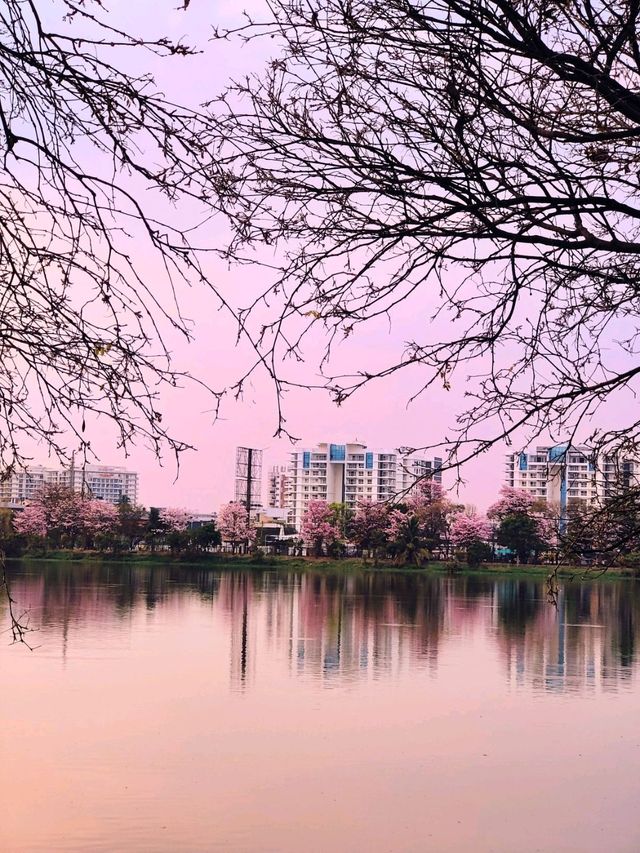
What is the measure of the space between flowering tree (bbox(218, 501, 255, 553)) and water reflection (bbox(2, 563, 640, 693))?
1895 centimetres

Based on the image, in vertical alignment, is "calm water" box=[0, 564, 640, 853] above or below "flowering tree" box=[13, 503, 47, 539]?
below

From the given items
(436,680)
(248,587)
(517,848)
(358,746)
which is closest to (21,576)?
(248,587)

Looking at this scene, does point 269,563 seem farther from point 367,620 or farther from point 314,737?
point 314,737

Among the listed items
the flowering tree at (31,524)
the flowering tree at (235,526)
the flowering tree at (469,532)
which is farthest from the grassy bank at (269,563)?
the flowering tree at (235,526)

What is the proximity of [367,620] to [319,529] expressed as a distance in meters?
36.6

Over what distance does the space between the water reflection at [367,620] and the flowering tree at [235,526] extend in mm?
18952

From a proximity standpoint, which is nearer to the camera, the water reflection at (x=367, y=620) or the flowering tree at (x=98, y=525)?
the water reflection at (x=367, y=620)

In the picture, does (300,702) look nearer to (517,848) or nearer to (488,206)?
(517,848)

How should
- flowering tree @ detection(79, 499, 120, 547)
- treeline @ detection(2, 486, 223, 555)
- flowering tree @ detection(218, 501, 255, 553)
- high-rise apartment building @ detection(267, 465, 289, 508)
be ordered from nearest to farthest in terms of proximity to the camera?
treeline @ detection(2, 486, 223, 555)
flowering tree @ detection(79, 499, 120, 547)
flowering tree @ detection(218, 501, 255, 553)
high-rise apartment building @ detection(267, 465, 289, 508)

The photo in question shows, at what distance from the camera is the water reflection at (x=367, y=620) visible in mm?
17017

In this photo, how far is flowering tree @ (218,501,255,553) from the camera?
62.7 meters

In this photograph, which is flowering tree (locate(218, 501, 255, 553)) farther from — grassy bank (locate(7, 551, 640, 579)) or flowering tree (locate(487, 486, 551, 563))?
flowering tree (locate(487, 486, 551, 563))

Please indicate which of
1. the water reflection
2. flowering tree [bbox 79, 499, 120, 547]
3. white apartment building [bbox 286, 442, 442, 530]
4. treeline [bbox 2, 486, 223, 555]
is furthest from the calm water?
white apartment building [bbox 286, 442, 442, 530]

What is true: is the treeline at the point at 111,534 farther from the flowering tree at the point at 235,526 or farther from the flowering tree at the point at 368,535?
the flowering tree at the point at 368,535
